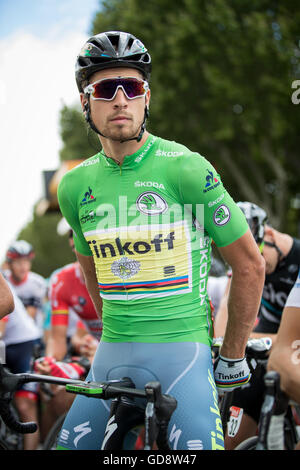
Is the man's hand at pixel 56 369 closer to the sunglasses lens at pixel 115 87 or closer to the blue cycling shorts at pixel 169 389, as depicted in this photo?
the blue cycling shorts at pixel 169 389

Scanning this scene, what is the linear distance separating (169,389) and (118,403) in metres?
0.24

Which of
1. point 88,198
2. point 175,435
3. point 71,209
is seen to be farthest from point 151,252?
point 175,435

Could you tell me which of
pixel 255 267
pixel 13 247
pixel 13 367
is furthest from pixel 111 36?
pixel 13 247

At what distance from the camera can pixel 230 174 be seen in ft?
88.1

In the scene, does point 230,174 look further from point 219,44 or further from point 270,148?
point 219,44

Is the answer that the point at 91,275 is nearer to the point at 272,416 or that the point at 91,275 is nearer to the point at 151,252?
the point at 151,252

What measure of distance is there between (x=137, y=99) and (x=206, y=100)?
2034 centimetres

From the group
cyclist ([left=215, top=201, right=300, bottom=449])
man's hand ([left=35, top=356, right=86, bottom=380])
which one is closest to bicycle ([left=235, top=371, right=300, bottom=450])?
cyclist ([left=215, top=201, right=300, bottom=449])

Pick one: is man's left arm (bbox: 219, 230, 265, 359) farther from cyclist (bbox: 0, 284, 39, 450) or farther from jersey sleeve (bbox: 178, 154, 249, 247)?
cyclist (bbox: 0, 284, 39, 450)

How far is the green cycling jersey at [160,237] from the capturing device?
265cm

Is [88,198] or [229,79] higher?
[229,79]

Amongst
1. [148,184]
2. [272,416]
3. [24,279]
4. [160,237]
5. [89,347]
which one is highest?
[148,184]

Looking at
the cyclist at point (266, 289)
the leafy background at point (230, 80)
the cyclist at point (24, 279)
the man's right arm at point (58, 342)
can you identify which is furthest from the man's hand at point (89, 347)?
the leafy background at point (230, 80)

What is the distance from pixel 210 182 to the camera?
265 cm
